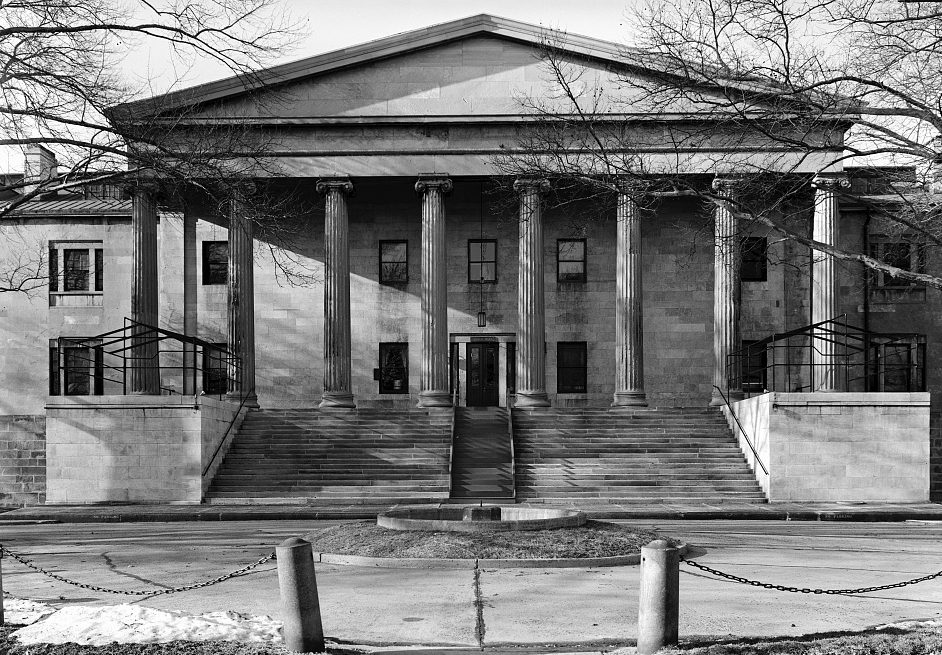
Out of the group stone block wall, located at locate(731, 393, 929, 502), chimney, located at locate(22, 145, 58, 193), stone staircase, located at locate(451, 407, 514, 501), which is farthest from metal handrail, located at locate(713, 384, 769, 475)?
chimney, located at locate(22, 145, 58, 193)

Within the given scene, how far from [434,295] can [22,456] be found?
51.6 feet

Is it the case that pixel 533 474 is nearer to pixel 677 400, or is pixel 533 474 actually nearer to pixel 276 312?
pixel 677 400

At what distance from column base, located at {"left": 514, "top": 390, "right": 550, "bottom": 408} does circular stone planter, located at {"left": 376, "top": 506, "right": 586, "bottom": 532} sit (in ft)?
60.4

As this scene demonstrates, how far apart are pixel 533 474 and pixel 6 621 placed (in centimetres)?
2144

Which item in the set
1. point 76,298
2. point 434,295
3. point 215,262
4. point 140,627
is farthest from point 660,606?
point 76,298

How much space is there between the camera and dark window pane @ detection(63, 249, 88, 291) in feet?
147

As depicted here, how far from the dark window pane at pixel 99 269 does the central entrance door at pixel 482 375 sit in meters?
14.7

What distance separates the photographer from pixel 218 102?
38094 millimetres

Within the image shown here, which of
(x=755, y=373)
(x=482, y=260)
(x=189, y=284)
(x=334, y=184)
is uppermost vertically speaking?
(x=334, y=184)

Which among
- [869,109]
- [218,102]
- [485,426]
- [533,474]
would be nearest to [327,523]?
[533,474]

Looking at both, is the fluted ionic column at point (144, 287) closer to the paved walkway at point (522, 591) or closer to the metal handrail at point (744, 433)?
the paved walkway at point (522, 591)

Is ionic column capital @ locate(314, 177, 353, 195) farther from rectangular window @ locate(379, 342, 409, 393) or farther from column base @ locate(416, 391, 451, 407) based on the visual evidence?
column base @ locate(416, 391, 451, 407)

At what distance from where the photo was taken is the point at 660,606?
9852mm

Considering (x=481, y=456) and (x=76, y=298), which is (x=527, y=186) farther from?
(x=76, y=298)
